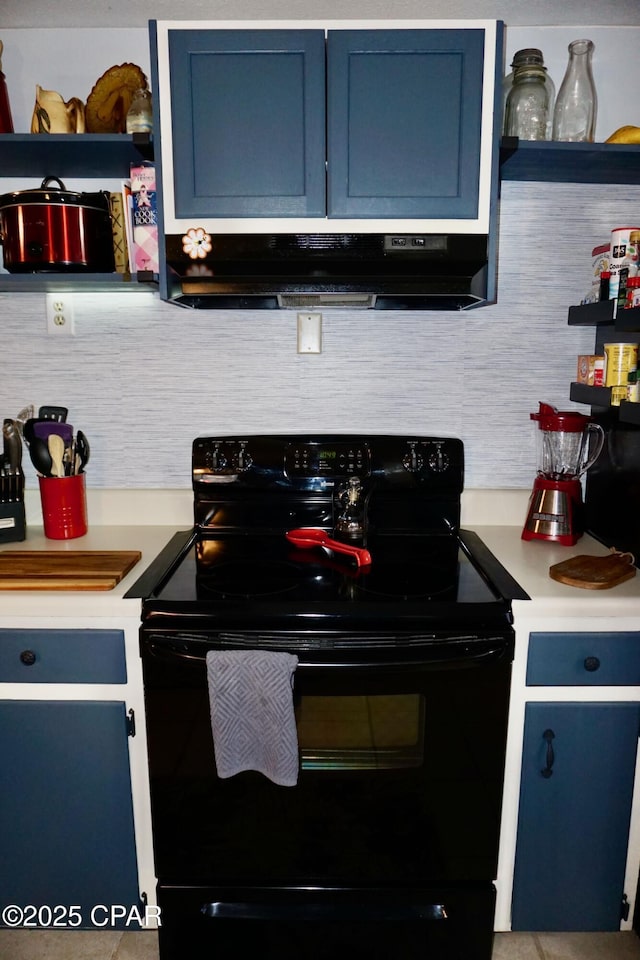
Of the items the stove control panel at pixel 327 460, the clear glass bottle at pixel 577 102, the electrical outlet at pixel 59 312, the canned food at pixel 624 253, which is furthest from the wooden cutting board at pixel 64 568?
the clear glass bottle at pixel 577 102

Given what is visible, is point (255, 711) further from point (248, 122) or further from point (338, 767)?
point (248, 122)

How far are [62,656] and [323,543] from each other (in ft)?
2.17

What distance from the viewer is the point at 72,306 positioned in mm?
1899

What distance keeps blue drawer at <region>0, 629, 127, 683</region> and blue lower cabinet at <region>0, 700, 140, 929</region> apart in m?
0.06

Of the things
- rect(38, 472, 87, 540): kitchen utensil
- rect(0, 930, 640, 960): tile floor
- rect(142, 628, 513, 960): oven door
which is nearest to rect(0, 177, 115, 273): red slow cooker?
rect(38, 472, 87, 540): kitchen utensil

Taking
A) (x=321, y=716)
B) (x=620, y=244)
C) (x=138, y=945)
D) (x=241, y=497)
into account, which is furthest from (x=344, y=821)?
(x=620, y=244)

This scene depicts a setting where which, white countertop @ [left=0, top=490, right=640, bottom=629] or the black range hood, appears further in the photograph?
the black range hood

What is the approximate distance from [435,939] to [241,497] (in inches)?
44.9

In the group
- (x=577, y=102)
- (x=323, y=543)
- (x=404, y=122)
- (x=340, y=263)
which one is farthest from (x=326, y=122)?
(x=323, y=543)

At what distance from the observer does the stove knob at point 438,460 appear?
6.06ft

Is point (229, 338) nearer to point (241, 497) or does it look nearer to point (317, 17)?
point (241, 497)

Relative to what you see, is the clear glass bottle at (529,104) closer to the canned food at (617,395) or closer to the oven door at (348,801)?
the canned food at (617,395)

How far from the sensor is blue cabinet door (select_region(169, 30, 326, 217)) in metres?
1.51

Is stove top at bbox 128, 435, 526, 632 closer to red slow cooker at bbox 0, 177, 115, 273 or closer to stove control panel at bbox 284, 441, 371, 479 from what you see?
stove control panel at bbox 284, 441, 371, 479
